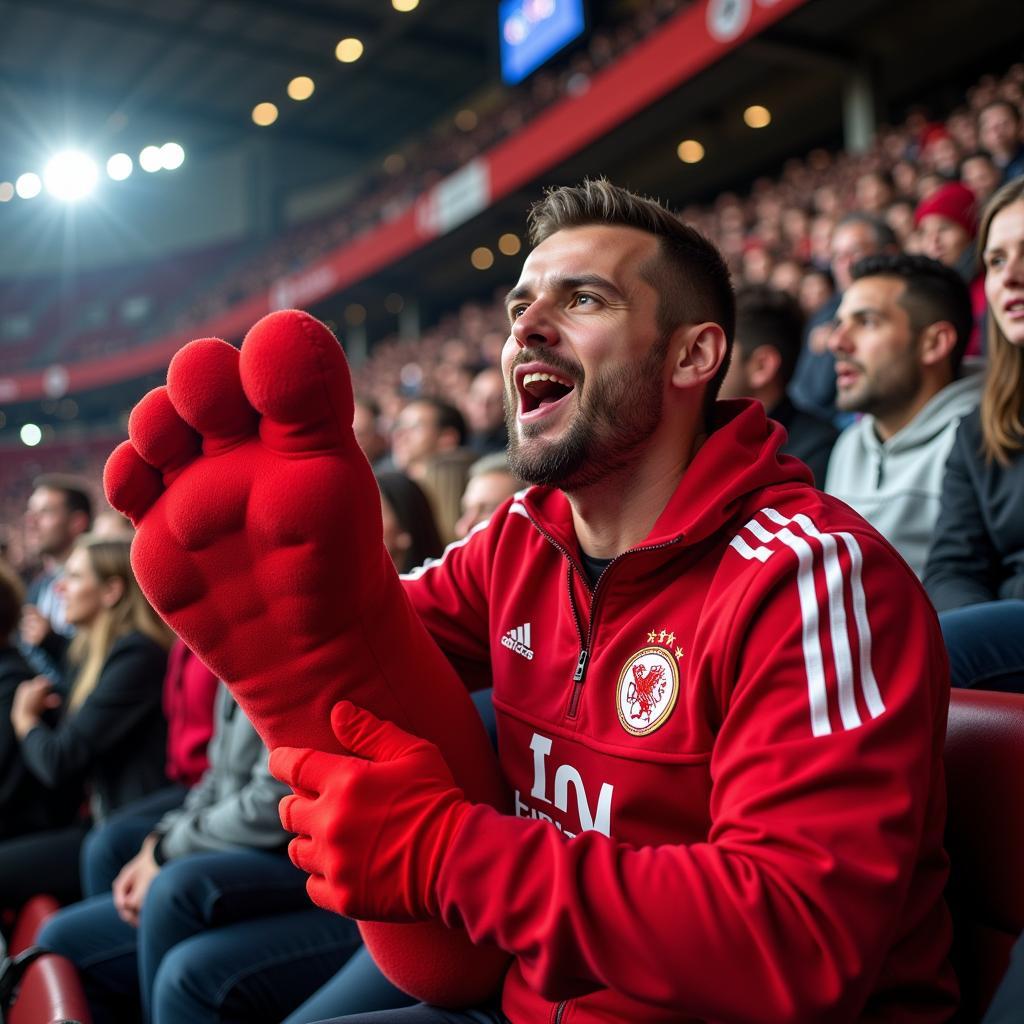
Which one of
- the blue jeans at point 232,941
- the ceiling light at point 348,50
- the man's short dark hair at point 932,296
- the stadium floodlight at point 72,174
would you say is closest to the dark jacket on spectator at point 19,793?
the blue jeans at point 232,941

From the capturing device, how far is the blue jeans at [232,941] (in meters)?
1.41

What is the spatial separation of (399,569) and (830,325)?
5.84 feet

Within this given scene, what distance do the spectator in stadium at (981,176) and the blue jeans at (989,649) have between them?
11.3 ft

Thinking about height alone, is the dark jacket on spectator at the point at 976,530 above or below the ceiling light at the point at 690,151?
below

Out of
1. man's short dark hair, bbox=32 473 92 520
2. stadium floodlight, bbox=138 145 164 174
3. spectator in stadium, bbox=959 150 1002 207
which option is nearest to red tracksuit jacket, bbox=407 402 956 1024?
man's short dark hair, bbox=32 473 92 520

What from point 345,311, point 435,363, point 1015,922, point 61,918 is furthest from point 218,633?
point 345,311

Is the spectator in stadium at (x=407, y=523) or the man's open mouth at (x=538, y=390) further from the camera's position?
the spectator in stadium at (x=407, y=523)

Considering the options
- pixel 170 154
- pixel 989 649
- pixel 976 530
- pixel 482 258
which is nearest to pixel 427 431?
pixel 976 530

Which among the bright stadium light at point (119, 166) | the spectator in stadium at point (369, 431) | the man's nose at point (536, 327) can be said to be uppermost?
the bright stadium light at point (119, 166)

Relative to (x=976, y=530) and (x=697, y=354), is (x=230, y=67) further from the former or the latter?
(x=697, y=354)

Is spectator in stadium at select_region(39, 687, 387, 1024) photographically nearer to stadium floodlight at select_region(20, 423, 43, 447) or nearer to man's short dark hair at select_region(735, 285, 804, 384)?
man's short dark hair at select_region(735, 285, 804, 384)

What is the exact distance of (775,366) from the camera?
258 cm

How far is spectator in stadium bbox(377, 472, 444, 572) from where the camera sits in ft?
6.66

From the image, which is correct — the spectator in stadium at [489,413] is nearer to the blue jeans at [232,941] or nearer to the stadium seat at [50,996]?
the blue jeans at [232,941]
